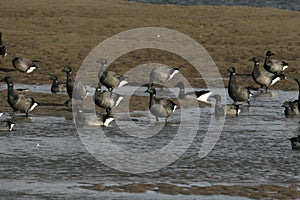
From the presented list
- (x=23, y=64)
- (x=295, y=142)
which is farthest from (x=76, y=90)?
(x=295, y=142)

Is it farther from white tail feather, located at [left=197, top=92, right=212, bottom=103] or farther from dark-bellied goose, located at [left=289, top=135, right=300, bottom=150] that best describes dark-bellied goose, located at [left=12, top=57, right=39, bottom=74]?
dark-bellied goose, located at [left=289, top=135, right=300, bottom=150]

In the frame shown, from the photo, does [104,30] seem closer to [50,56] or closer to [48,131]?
[50,56]

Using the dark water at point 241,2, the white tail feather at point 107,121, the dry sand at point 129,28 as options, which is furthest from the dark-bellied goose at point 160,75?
the dark water at point 241,2

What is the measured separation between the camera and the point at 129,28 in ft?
121

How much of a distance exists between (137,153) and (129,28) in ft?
65.2

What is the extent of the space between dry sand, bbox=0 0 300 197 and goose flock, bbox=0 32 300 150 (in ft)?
1.78

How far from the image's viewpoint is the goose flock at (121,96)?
21242 mm

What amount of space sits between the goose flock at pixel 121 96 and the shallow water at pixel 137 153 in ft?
0.99

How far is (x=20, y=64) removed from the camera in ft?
93.1

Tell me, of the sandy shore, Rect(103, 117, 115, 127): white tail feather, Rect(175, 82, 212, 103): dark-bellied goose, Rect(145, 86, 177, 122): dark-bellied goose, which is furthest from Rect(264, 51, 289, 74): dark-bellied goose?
Rect(103, 117, 115, 127): white tail feather

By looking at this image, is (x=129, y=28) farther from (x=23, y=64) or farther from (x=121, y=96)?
(x=121, y=96)

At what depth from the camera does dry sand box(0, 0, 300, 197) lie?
3061 cm

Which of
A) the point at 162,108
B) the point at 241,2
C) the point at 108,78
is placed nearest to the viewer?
the point at 162,108

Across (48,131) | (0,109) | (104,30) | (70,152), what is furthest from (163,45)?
(70,152)
